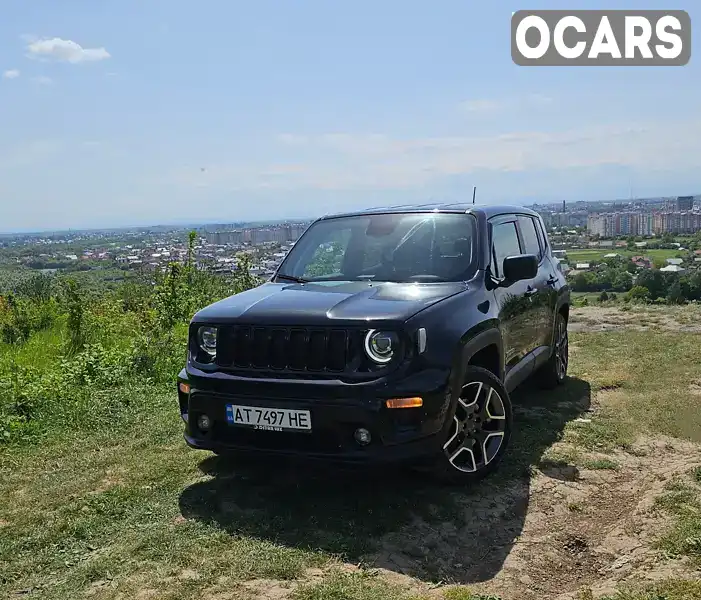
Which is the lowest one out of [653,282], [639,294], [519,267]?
[639,294]

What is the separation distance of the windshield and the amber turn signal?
1.21 metres

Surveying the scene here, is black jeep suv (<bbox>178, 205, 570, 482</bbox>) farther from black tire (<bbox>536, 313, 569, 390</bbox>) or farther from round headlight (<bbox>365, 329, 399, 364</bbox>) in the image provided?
black tire (<bbox>536, 313, 569, 390</bbox>)

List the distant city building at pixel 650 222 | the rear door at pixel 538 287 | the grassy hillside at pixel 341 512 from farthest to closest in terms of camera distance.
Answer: the distant city building at pixel 650 222 < the rear door at pixel 538 287 < the grassy hillside at pixel 341 512

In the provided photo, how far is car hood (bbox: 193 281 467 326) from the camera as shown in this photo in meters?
3.82

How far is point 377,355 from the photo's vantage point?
3.72m

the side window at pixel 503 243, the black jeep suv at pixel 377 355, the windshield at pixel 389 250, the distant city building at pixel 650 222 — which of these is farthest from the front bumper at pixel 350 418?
the distant city building at pixel 650 222

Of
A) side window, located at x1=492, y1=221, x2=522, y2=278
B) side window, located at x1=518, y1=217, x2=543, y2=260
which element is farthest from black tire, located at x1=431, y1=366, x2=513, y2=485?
side window, located at x1=518, y1=217, x2=543, y2=260

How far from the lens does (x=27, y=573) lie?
132 inches

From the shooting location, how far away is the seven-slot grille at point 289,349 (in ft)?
12.2

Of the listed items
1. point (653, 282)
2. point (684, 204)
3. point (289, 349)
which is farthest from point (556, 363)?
point (684, 204)

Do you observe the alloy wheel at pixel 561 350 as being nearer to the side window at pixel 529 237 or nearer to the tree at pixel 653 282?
the side window at pixel 529 237

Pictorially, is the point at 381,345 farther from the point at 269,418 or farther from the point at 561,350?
the point at 561,350

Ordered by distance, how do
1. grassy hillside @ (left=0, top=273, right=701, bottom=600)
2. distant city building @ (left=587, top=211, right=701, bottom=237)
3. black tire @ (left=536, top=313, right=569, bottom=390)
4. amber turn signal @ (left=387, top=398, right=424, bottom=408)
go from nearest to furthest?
grassy hillside @ (left=0, top=273, right=701, bottom=600) < amber turn signal @ (left=387, top=398, right=424, bottom=408) < black tire @ (left=536, top=313, right=569, bottom=390) < distant city building @ (left=587, top=211, right=701, bottom=237)

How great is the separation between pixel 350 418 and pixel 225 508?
0.99m
